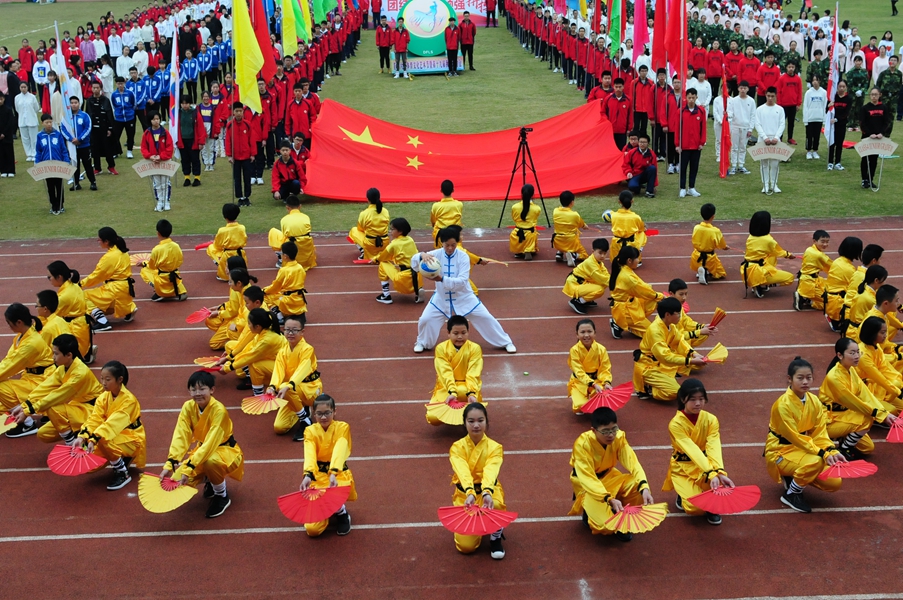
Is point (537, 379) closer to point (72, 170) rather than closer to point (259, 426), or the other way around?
point (259, 426)

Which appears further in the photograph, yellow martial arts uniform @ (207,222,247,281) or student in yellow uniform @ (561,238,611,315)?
yellow martial arts uniform @ (207,222,247,281)

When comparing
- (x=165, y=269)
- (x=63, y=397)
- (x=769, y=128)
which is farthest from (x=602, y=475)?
(x=769, y=128)

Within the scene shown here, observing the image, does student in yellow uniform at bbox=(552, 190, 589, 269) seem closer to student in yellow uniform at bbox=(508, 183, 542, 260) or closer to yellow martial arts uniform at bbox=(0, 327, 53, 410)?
student in yellow uniform at bbox=(508, 183, 542, 260)

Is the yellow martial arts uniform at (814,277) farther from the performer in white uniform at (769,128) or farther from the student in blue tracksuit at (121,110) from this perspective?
the student in blue tracksuit at (121,110)

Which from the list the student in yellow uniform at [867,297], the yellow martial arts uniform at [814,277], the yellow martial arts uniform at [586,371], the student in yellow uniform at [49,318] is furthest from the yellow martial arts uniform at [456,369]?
the yellow martial arts uniform at [814,277]

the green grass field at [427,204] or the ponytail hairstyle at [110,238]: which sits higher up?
the ponytail hairstyle at [110,238]

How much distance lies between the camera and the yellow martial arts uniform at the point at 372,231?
43.0ft

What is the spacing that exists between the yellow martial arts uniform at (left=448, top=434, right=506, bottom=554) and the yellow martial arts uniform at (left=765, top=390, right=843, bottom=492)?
219cm

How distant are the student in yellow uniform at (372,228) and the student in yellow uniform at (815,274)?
5496mm

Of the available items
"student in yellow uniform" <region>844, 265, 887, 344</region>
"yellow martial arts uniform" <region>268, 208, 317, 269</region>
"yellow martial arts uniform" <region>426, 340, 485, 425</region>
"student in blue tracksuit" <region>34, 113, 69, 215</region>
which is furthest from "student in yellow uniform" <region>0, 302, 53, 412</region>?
"student in blue tracksuit" <region>34, 113, 69, 215</region>

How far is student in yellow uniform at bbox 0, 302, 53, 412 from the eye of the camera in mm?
8609

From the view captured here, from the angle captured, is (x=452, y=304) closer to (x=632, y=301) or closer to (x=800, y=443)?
(x=632, y=301)

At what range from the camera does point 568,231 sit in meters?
13.2

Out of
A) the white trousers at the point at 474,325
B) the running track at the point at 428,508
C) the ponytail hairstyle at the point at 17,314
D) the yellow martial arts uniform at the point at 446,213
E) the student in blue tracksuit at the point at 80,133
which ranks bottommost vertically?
the running track at the point at 428,508
